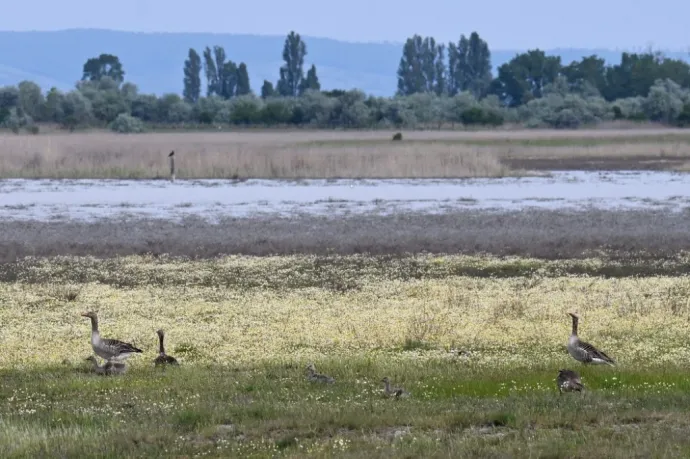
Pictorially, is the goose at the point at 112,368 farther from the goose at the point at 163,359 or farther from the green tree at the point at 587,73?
the green tree at the point at 587,73

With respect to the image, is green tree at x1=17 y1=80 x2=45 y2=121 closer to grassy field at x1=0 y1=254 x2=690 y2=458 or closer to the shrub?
the shrub

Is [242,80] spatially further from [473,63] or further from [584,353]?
[584,353]

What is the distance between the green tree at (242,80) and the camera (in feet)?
640

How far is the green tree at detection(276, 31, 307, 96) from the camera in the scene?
190 metres

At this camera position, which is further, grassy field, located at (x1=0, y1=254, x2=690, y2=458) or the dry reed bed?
the dry reed bed

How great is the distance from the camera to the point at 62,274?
2622 centimetres

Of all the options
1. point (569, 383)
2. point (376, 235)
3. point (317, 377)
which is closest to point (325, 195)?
point (376, 235)

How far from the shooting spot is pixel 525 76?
179 meters

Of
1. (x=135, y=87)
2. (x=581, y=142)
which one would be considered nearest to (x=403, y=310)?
(x=581, y=142)

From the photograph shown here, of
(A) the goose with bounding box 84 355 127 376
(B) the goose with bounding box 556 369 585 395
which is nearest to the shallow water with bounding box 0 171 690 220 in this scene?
Result: (A) the goose with bounding box 84 355 127 376

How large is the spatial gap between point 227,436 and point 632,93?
16377 cm

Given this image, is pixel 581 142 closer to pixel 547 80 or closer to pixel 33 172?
pixel 33 172

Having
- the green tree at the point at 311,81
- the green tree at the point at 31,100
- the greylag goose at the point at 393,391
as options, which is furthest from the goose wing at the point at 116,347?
the green tree at the point at 311,81

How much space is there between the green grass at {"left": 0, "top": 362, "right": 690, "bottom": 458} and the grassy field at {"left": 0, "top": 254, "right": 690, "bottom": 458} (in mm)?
31
